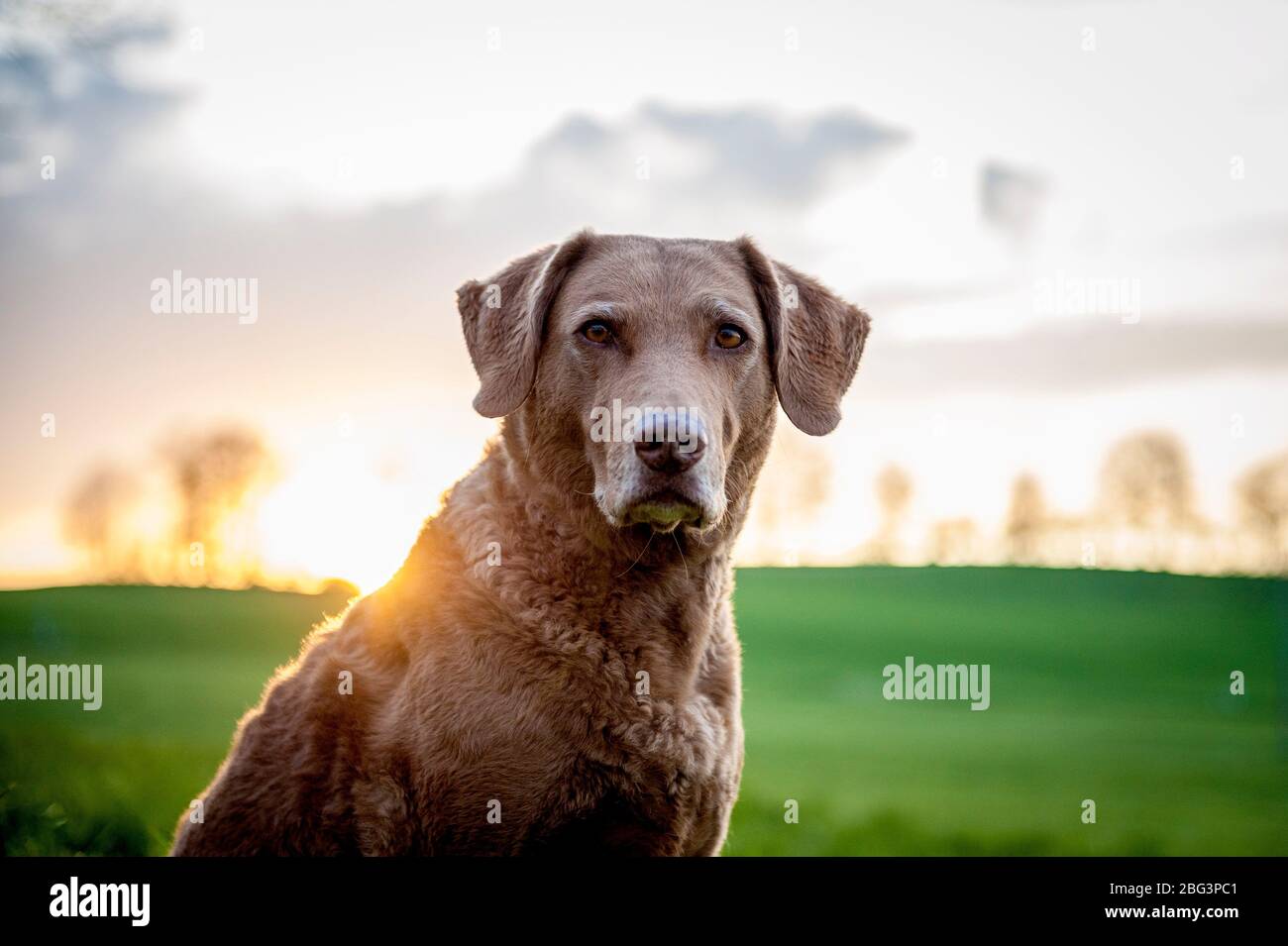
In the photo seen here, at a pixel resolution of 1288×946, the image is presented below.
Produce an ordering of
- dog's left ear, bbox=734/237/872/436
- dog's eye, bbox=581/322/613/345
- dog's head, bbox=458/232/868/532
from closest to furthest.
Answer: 1. dog's head, bbox=458/232/868/532
2. dog's eye, bbox=581/322/613/345
3. dog's left ear, bbox=734/237/872/436

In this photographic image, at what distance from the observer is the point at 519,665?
4090 millimetres

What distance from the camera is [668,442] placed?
397 cm

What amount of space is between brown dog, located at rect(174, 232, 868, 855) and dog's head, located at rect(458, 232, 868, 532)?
1cm

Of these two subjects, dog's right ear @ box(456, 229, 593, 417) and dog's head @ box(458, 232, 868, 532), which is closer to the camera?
dog's head @ box(458, 232, 868, 532)

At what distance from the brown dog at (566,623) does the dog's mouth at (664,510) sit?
0.01 meters

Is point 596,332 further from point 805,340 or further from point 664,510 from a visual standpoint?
point 805,340

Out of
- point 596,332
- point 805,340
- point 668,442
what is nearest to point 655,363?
point 596,332

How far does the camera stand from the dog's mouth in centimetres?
405

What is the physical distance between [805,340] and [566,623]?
1.74 m

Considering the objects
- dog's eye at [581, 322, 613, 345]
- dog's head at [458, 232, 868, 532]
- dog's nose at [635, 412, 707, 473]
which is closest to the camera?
dog's nose at [635, 412, 707, 473]

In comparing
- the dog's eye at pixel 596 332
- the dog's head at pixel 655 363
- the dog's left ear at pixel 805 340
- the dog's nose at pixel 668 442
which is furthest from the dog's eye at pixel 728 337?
the dog's nose at pixel 668 442

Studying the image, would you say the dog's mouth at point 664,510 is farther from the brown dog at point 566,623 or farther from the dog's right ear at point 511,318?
the dog's right ear at point 511,318

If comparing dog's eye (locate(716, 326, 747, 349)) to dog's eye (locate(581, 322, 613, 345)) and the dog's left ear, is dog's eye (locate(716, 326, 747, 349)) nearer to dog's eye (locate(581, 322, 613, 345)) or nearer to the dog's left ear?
the dog's left ear

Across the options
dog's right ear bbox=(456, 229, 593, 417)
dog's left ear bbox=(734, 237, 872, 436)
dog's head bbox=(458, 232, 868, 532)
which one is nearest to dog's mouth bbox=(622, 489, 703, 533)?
dog's head bbox=(458, 232, 868, 532)
